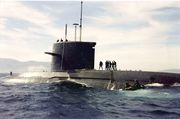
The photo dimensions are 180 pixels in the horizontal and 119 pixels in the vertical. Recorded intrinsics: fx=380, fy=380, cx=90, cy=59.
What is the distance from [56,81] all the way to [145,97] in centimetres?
1413

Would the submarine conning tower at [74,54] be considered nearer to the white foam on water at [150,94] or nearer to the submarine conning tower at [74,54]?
the submarine conning tower at [74,54]

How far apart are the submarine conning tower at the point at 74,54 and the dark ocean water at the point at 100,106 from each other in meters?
9.48

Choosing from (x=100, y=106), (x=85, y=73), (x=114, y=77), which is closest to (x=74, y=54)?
(x=85, y=73)

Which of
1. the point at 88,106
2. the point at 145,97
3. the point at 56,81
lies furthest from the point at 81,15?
the point at 88,106

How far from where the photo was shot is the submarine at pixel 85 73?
3098 cm

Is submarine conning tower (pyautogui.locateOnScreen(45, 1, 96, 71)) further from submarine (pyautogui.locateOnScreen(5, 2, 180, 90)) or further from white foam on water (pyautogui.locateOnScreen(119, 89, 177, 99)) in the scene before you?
white foam on water (pyautogui.locateOnScreen(119, 89, 177, 99))

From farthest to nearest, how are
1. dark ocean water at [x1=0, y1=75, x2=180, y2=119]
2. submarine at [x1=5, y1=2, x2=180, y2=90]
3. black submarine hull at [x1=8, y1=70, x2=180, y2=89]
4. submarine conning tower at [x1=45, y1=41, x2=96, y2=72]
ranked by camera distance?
1. submarine conning tower at [x1=45, y1=41, x2=96, y2=72]
2. submarine at [x1=5, y1=2, x2=180, y2=90]
3. black submarine hull at [x1=8, y1=70, x2=180, y2=89]
4. dark ocean water at [x1=0, y1=75, x2=180, y2=119]

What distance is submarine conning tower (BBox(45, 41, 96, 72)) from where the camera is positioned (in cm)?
3600

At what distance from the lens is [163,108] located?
19969 mm

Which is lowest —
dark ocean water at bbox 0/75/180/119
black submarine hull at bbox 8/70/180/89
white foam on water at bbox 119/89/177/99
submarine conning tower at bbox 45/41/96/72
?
dark ocean water at bbox 0/75/180/119

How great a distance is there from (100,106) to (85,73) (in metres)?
13.6

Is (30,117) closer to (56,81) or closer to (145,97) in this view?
(145,97)

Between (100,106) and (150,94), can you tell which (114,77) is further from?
(100,106)

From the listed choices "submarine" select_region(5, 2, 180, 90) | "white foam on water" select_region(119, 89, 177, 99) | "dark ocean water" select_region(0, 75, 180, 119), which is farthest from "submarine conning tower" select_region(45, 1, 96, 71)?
"white foam on water" select_region(119, 89, 177, 99)
